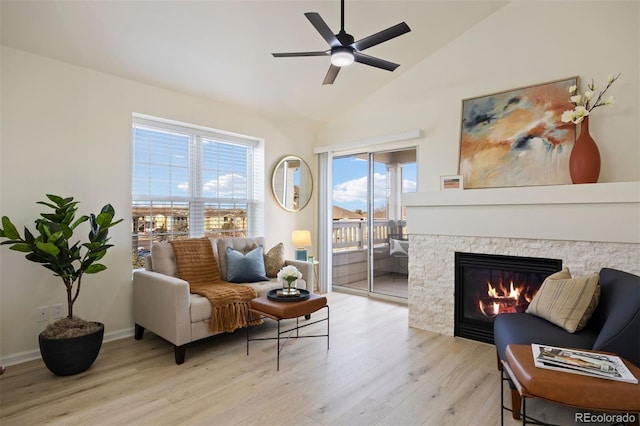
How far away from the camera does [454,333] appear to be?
11.6 feet

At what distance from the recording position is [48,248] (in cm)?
255

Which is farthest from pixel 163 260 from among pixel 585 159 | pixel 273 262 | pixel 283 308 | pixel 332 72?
pixel 585 159

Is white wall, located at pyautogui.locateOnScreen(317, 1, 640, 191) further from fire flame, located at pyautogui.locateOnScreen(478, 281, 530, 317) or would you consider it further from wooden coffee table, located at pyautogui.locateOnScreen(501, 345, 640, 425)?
wooden coffee table, located at pyautogui.locateOnScreen(501, 345, 640, 425)

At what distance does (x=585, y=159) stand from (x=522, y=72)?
3.87ft

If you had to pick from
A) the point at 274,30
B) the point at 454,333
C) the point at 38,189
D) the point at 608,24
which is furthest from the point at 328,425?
the point at 608,24

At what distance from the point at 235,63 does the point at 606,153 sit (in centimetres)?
366

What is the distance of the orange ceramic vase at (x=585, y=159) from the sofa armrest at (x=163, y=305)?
139 inches

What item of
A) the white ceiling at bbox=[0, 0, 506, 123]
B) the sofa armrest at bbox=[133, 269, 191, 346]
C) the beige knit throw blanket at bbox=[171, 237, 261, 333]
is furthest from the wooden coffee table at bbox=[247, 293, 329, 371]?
the white ceiling at bbox=[0, 0, 506, 123]

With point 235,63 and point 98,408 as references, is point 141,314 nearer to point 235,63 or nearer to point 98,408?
point 98,408

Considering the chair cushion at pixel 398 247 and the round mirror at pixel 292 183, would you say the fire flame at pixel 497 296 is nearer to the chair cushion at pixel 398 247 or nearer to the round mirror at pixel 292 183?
the chair cushion at pixel 398 247

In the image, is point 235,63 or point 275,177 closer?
point 235,63

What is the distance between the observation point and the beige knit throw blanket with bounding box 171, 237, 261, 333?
317cm

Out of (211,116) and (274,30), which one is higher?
(274,30)

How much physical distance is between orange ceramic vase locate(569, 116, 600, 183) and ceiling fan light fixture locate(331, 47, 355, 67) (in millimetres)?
2164
